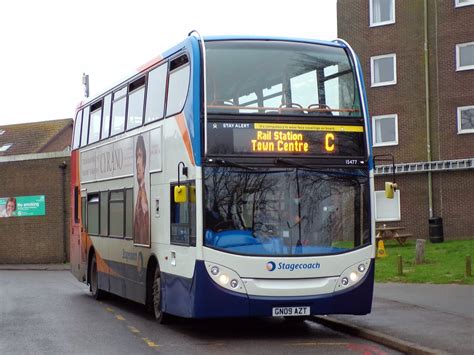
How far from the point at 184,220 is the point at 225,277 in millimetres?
1188

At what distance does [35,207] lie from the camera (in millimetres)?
39156

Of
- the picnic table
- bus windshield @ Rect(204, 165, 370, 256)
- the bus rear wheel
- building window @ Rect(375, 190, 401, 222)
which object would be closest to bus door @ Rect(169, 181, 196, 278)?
bus windshield @ Rect(204, 165, 370, 256)

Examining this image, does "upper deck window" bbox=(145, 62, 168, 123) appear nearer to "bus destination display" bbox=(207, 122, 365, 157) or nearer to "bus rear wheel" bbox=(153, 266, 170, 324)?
"bus destination display" bbox=(207, 122, 365, 157)

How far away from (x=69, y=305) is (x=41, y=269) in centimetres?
1858

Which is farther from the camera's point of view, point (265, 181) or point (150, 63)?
point (150, 63)

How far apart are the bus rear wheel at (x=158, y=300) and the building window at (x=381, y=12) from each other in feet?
88.2

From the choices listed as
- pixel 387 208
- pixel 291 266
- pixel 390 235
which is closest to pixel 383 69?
pixel 387 208

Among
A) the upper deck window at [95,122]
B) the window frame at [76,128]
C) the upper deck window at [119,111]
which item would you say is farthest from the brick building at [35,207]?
the upper deck window at [119,111]

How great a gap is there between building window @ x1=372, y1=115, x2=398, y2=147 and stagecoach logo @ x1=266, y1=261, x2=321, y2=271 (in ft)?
87.3

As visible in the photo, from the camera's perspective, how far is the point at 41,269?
116ft

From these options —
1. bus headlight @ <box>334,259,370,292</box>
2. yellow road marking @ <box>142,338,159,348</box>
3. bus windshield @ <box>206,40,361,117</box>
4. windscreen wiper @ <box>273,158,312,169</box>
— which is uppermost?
bus windshield @ <box>206,40,361,117</box>

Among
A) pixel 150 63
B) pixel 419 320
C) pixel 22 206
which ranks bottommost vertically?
pixel 419 320

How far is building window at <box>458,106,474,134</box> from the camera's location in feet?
117

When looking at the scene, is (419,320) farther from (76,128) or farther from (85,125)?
(76,128)
